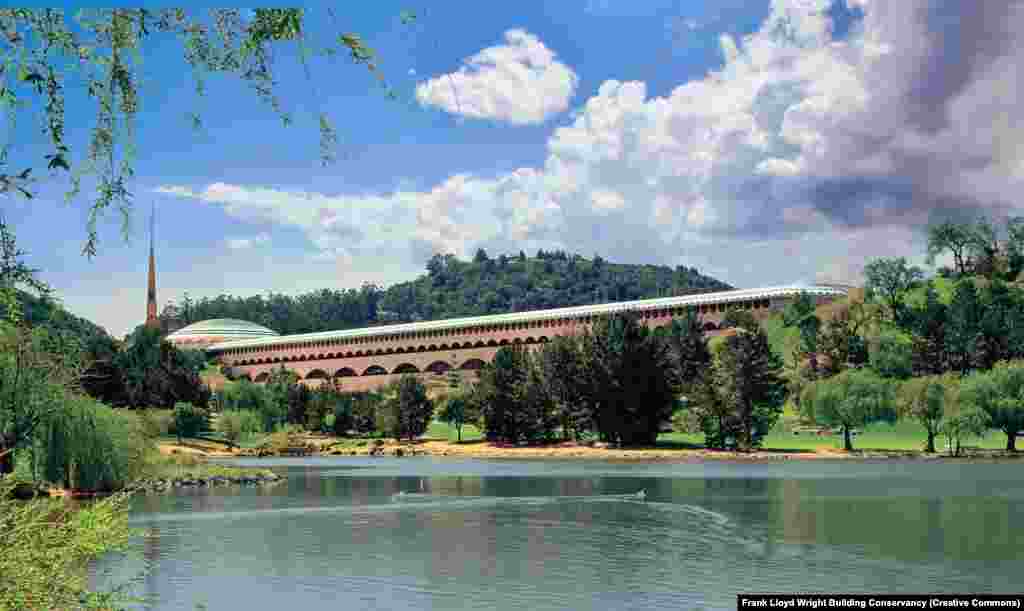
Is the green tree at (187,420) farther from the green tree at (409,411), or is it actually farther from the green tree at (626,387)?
the green tree at (626,387)

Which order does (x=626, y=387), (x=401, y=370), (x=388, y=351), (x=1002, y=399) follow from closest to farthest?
1. (x=1002, y=399)
2. (x=626, y=387)
3. (x=401, y=370)
4. (x=388, y=351)

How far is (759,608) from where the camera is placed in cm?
2252

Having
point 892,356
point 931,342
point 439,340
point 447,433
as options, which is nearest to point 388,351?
point 439,340

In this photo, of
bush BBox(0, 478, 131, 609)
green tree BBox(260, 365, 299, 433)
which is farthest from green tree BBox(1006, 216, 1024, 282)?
bush BBox(0, 478, 131, 609)

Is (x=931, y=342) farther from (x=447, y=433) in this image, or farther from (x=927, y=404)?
(x=447, y=433)

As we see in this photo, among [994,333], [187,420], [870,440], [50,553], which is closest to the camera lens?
[50,553]

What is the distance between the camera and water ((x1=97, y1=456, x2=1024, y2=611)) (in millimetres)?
25438

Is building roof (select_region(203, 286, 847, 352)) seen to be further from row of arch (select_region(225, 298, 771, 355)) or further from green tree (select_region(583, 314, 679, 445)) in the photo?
green tree (select_region(583, 314, 679, 445))

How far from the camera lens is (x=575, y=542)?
111 ft

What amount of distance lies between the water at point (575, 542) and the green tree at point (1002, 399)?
69.7ft

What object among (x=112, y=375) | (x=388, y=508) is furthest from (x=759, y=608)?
(x=112, y=375)

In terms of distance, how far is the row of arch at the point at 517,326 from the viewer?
142625 mm

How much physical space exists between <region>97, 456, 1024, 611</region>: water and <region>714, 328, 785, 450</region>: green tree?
27685 millimetres

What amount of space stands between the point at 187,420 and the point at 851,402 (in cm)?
6183
